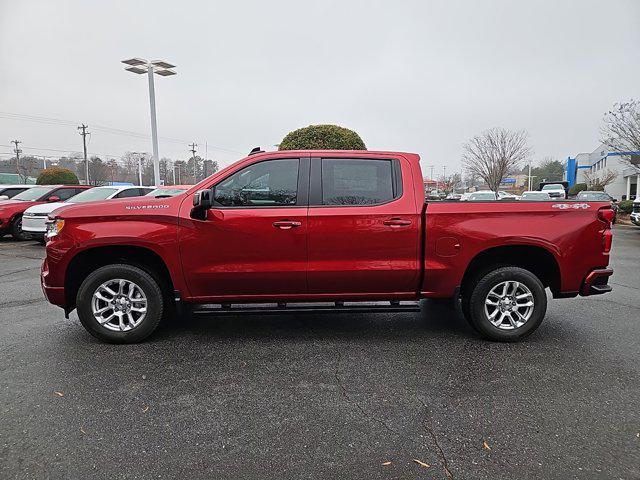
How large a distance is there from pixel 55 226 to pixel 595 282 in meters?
5.42

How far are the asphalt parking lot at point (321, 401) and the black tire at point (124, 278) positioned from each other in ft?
0.41

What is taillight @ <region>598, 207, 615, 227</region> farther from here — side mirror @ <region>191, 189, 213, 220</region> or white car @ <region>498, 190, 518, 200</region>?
side mirror @ <region>191, 189, 213, 220</region>

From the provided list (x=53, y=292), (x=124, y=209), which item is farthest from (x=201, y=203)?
(x=53, y=292)

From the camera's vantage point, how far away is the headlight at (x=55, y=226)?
166 inches

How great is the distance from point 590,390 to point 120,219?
14.2 feet

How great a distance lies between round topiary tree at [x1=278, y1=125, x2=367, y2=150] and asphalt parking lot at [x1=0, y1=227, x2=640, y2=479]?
996 cm

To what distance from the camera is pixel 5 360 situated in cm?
399

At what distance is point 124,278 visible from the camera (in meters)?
4.25

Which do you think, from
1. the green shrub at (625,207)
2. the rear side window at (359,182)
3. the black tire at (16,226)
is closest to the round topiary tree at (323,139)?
the black tire at (16,226)

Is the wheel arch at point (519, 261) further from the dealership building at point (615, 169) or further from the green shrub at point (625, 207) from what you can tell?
the green shrub at point (625, 207)

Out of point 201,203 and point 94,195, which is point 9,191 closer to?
point 94,195

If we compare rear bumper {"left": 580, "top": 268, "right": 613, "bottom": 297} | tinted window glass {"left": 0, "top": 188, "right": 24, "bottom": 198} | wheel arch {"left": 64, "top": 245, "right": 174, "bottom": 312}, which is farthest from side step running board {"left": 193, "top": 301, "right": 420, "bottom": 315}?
tinted window glass {"left": 0, "top": 188, "right": 24, "bottom": 198}

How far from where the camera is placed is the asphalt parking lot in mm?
2523

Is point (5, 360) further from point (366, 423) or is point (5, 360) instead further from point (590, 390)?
point (590, 390)
